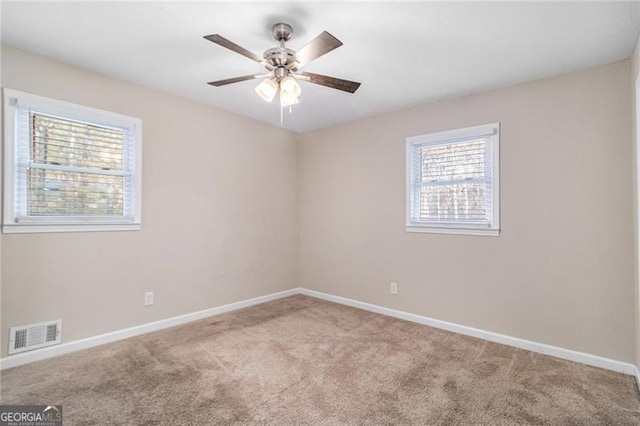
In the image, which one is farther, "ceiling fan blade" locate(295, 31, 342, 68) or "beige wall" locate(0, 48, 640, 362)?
"beige wall" locate(0, 48, 640, 362)

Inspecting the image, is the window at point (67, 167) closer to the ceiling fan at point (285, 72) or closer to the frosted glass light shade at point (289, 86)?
the ceiling fan at point (285, 72)

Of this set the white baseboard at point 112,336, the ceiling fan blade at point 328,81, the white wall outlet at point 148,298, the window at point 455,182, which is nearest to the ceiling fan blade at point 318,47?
the ceiling fan blade at point 328,81

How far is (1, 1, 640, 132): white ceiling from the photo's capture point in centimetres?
190

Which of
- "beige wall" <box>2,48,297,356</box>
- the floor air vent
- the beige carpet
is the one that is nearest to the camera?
the beige carpet

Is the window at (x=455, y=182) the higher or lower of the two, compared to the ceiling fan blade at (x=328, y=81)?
lower

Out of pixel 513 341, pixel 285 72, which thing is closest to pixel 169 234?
pixel 285 72

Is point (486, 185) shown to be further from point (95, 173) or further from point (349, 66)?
point (95, 173)

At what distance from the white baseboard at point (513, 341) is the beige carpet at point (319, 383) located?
0.09 metres

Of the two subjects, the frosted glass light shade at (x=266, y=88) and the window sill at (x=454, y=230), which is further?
the window sill at (x=454, y=230)

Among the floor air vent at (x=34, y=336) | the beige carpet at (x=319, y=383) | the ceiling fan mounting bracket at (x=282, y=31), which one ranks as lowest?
the beige carpet at (x=319, y=383)

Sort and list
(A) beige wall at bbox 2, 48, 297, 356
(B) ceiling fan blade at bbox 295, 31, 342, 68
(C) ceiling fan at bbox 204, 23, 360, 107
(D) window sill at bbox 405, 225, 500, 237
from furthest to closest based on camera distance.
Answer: (D) window sill at bbox 405, 225, 500, 237, (A) beige wall at bbox 2, 48, 297, 356, (C) ceiling fan at bbox 204, 23, 360, 107, (B) ceiling fan blade at bbox 295, 31, 342, 68

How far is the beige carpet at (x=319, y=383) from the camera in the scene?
1.86 m

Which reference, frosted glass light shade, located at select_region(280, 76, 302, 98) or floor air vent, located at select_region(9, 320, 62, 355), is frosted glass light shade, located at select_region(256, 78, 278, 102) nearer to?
frosted glass light shade, located at select_region(280, 76, 302, 98)

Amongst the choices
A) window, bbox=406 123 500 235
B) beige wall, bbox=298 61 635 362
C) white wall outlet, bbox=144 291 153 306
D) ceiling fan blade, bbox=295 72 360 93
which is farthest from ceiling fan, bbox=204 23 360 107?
white wall outlet, bbox=144 291 153 306
